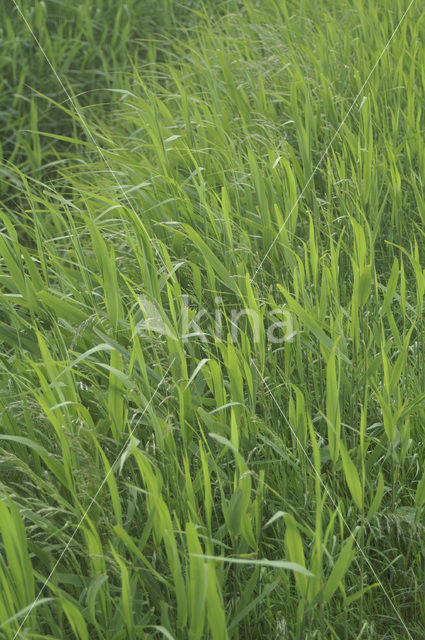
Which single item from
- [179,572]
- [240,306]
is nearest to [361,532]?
[179,572]

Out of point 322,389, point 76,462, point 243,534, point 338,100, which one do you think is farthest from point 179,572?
point 338,100

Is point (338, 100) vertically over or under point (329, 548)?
over

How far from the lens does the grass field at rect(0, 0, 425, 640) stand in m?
0.88

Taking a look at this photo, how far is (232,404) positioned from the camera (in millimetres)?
976

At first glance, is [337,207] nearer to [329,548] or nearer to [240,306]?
[240,306]

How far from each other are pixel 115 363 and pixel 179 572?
323 mm

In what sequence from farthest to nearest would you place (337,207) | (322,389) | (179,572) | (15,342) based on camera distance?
(337,207)
(15,342)
(322,389)
(179,572)

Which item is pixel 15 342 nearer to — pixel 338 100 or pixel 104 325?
pixel 104 325

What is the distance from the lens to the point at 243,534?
0.90 meters

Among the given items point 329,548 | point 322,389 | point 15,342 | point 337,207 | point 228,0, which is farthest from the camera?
point 228,0

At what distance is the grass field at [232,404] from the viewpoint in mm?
876

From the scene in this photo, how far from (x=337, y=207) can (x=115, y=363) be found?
2.04 feet

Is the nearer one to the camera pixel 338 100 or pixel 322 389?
pixel 322 389

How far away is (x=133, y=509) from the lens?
979 mm
